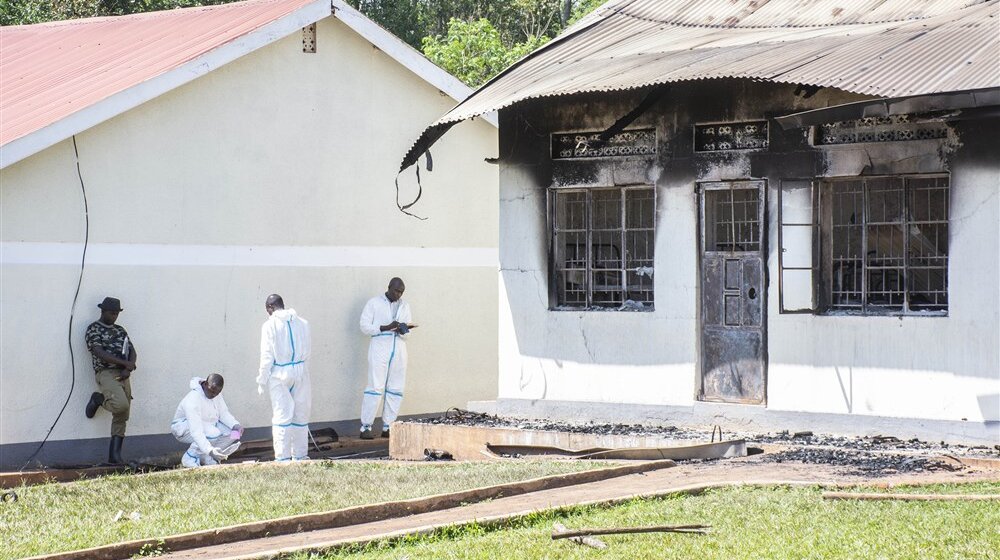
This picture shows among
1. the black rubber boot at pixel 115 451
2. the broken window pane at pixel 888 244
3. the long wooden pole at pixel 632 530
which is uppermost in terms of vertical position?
the broken window pane at pixel 888 244

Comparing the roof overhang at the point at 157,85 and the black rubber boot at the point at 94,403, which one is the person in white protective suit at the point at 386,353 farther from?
the black rubber boot at the point at 94,403

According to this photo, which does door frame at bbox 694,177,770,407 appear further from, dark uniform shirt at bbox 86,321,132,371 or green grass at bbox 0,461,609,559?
dark uniform shirt at bbox 86,321,132,371

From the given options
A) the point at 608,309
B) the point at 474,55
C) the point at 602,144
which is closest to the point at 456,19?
the point at 474,55

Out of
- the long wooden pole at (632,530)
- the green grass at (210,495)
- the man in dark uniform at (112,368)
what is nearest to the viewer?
the long wooden pole at (632,530)

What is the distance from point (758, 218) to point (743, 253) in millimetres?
375

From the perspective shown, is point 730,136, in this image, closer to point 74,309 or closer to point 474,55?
point 74,309

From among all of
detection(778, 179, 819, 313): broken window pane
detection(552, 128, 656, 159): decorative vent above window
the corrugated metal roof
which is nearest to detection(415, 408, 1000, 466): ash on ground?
detection(778, 179, 819, 313): broken window pane

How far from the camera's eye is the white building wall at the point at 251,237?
547 inches

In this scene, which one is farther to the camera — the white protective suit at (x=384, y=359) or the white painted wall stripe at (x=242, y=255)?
the white protective suit at (x=384, y=359)

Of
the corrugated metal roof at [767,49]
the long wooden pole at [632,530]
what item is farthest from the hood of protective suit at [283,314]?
the long wooden pole at [632,530]

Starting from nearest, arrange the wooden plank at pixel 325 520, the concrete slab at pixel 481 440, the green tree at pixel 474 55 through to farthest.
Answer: the wooden plank at pixel 325 520 < the concrete slab at pixel 481 440 < the green tree at pixel 474 55

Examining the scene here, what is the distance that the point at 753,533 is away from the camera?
7.96 metres

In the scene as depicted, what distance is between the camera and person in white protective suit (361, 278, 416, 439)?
54.0 ft

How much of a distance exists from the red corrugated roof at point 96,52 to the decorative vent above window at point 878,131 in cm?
690
